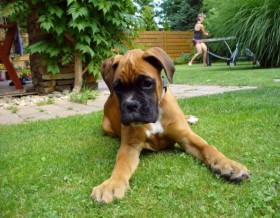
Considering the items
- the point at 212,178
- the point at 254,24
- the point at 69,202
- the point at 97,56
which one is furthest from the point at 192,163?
the point at 254,24

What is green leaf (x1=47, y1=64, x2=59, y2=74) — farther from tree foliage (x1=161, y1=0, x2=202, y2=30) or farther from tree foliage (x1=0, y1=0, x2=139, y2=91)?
tree foliage (x1=161, y1=0, x2=202, y2=30)

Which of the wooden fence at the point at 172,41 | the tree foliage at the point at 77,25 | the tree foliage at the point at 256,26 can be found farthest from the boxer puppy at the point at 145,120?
the wooden fence at the point at 172,41

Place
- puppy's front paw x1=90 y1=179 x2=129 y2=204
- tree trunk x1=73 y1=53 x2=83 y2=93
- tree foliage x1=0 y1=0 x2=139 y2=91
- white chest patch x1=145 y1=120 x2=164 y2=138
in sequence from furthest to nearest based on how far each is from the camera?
1. tree trunk x1=73 y1=53 x2=83 y2=93
2. tree foliage x1=0 y1=0 x2=139 y2=91
3. white chest patch x1=145 y1=120 x2=164 y2=138
4. puppy's front paw x1=90 y1=179 x2=129 y2=204

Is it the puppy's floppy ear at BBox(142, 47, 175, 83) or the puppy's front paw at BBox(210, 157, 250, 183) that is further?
the puppy's floppy ear at BBox(142, 47, 175, 83)

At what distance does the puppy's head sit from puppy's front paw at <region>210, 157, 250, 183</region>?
0.57m

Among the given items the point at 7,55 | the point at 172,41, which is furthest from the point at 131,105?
the point at 172,41

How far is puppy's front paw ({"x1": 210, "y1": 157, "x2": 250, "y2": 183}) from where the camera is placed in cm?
220

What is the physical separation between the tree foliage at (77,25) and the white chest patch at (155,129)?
12.4 feet

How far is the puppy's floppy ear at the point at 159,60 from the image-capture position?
265cm

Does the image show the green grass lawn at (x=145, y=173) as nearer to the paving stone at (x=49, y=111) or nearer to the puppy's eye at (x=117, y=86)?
the puppy's eye at (x=117, y=86)

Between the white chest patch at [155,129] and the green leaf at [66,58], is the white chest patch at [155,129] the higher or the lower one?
the lower one

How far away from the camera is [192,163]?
260 cm

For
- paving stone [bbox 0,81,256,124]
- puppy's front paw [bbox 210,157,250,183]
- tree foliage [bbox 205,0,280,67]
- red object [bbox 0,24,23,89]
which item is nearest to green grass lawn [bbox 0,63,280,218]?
puppy's front paw [bbox 210,157,250,183]

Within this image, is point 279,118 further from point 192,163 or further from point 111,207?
point 111,207
